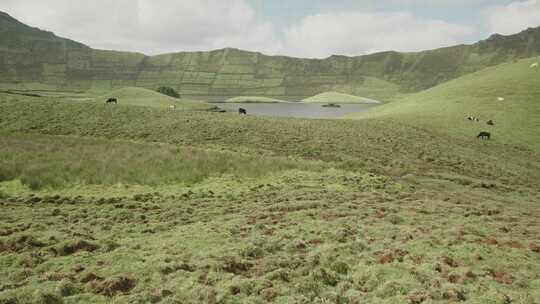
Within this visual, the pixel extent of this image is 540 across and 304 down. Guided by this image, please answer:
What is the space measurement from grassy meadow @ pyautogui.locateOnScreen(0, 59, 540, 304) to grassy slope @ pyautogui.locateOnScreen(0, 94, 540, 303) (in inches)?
3.1

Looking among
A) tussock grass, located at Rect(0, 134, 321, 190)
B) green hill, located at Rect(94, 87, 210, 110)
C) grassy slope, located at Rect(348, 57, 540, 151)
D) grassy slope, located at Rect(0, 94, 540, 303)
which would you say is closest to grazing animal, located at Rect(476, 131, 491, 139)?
grassy slope, located at Rect(348, 57, 540, 151)

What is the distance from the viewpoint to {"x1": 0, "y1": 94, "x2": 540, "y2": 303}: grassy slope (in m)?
11.0

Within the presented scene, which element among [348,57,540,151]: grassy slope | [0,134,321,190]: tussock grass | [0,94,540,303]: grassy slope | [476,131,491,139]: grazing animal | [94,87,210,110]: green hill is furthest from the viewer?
[94,87,210,110]: green hill

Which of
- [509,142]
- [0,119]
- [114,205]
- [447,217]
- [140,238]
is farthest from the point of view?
[509,142]

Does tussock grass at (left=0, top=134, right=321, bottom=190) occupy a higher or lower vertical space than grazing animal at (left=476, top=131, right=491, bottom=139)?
lower

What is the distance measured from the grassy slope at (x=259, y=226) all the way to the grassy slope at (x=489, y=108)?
18.2 metres

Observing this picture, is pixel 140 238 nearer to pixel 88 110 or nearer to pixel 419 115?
pixel 88 110

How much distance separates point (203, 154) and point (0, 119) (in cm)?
3322

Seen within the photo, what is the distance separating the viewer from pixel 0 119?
1973 inches

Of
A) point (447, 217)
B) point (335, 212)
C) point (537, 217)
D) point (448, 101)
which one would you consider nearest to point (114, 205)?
point (335, 212)

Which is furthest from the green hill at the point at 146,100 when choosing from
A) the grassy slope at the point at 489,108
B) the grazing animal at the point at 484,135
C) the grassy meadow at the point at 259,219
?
the grazing animal at the point at 484,135

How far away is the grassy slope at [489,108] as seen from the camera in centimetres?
6053

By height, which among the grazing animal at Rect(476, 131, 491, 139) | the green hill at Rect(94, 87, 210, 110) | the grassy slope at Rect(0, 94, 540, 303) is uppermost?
the green hill at Rect(94, 87, 210, 110)

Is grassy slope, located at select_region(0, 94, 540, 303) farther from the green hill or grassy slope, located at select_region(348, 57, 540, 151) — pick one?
the green hill
